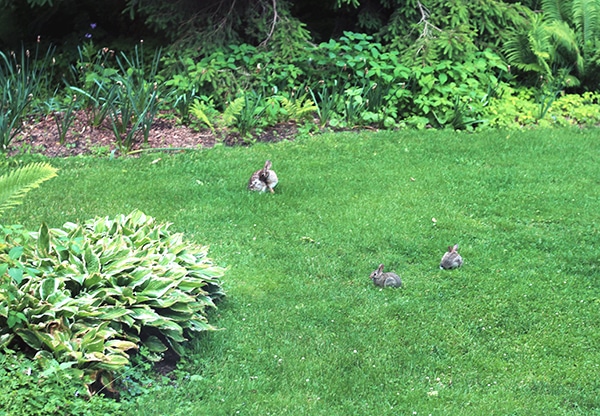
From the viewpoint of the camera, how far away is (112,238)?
4.57m

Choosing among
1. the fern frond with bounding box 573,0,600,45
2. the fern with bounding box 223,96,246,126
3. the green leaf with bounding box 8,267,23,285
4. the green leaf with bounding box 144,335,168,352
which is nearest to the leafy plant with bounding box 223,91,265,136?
the fern with bounding box 223,96,246,126

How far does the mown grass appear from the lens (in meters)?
3.83

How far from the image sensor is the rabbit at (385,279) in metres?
4.93

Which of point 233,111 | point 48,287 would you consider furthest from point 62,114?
point 48,287

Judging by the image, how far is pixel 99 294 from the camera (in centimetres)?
393

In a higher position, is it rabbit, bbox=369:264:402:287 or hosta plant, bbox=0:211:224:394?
hosta plant, bbox=0:211:224:394

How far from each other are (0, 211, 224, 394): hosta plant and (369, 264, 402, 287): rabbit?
1.13m

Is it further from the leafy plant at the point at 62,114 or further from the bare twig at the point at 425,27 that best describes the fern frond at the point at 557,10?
the leafy plant at the point at 62,114

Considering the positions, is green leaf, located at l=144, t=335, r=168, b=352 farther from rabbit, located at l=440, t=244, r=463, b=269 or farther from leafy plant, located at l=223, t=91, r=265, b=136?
leafy plant, located at l=223, t=91, r=265, b=136

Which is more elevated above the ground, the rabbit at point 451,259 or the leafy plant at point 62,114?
the leafy plant at point 62,114

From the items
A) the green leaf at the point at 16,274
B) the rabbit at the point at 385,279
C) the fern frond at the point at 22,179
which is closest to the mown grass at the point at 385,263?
the rabbit at the point at 385,279

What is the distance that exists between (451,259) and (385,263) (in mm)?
504

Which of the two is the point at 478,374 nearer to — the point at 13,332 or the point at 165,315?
the point at 165,315

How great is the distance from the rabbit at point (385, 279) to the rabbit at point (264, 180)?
1.96m
